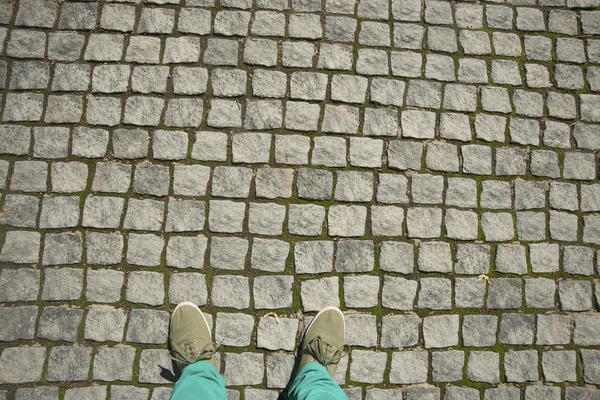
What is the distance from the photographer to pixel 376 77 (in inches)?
152

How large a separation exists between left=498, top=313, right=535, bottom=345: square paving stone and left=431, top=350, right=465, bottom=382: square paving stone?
1.22 feet

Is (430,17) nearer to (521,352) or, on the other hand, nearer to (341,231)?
(341,231)

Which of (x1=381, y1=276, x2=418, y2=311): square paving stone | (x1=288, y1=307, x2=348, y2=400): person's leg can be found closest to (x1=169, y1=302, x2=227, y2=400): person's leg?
(x1=288, y1=307, x2=348, y2=400): person's leg

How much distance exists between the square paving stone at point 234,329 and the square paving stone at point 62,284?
1078mm

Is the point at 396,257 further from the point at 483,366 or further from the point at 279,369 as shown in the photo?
the point at 279,369

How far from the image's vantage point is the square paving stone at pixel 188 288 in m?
3.50

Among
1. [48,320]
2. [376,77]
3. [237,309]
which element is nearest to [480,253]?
[376,77]

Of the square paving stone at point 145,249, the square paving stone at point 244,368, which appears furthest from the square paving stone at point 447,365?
the square paving stone at point 145,249

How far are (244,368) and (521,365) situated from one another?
7.03ft

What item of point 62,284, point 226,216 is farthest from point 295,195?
point 62,284

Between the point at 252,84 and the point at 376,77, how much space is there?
103 cm

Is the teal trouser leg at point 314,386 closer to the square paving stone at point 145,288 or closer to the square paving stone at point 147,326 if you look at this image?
the square paving stone at point 147,326

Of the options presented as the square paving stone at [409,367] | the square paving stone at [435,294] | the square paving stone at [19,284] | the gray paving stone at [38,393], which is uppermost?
the square paving stone at [435,294]

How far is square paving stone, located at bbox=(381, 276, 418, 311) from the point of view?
3.59 meters
